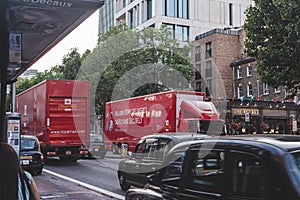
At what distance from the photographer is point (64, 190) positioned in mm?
12133

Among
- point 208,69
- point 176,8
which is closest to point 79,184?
point 208,69

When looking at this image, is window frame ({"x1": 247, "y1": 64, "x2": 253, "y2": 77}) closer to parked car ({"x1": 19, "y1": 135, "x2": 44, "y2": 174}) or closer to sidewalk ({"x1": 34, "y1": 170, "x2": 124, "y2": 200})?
parked car ({"x1": 19, "y1": 135, "x2": 44, "y2": 174})

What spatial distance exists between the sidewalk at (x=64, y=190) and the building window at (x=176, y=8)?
39.7 metres

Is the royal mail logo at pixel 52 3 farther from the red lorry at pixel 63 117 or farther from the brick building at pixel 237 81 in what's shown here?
the brick building at pixel 237 81

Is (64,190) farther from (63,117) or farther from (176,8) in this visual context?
(176,8)

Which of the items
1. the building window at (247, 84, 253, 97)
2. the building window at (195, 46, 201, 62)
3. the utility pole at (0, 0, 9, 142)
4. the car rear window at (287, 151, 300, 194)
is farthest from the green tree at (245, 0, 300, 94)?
the building window at (195, 46, 201, 62)

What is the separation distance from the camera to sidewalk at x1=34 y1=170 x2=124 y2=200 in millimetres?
10922

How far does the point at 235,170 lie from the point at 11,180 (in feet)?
7.11

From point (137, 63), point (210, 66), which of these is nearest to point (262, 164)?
point (137, 63)

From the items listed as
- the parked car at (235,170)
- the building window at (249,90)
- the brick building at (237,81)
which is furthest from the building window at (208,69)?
the parked car at (235,170)

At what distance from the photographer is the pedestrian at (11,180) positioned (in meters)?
2.86

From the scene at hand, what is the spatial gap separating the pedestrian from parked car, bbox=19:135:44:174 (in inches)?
500

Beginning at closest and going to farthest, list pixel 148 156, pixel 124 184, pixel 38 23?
pixel 38 23 < pixel 148 156 < pixel 124 184

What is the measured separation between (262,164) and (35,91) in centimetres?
1866
